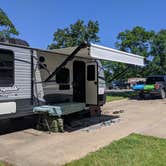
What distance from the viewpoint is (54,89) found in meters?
8.37

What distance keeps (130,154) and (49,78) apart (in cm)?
368

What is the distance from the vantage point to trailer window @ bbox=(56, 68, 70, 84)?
8656 millimetres

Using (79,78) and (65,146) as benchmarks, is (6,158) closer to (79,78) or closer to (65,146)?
(65,146)

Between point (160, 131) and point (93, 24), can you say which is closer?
point (160, 131)

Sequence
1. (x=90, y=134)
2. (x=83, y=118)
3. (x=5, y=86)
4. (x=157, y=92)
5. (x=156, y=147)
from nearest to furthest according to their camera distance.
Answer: (x=156, y=147) < (x=5, y=86) < (x=90, y=134) < (x=83, y=118) < (x=157, y=92)

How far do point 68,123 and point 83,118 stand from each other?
1.37 m

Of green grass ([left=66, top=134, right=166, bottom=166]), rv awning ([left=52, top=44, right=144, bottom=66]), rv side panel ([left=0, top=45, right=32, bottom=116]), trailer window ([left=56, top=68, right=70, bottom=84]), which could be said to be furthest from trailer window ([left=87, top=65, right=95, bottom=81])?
green grass ([left=66, top=134, right=166, bottom=166])

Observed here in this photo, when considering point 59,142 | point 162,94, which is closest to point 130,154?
point 59,142

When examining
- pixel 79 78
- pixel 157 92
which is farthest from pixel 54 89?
pixel 157 92

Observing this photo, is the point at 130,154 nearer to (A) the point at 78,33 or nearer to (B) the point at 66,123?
(B) the point at 66,123

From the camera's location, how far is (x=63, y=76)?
892 centimetres

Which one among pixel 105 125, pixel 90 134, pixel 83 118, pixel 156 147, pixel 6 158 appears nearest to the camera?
pixel 6 158

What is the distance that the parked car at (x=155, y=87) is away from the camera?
17344mm

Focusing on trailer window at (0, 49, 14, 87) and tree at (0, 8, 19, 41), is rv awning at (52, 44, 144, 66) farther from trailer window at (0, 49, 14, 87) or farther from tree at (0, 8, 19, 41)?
tree at (0, 8, 19, 41)
